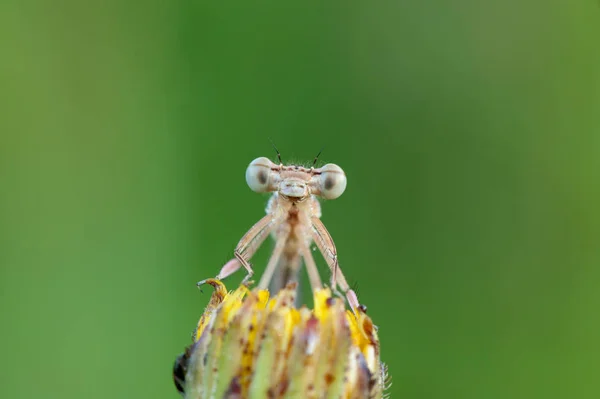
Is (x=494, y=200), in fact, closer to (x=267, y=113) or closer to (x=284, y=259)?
(x=267, y=113)

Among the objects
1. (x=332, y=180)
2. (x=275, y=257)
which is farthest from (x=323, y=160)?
(x=275, y=257)

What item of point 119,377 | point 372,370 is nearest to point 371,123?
point 119,377

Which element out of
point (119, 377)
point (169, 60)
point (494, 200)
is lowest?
point (119, 377)

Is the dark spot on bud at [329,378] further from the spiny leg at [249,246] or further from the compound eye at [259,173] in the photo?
the compound eye at [259,173]

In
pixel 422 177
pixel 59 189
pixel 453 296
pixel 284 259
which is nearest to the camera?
pixel 284 259

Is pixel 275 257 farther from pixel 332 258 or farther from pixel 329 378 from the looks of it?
pixel 329 378

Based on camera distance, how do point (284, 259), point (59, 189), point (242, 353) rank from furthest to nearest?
point (59, 189) < point (284, 259) < point (242, 353)
